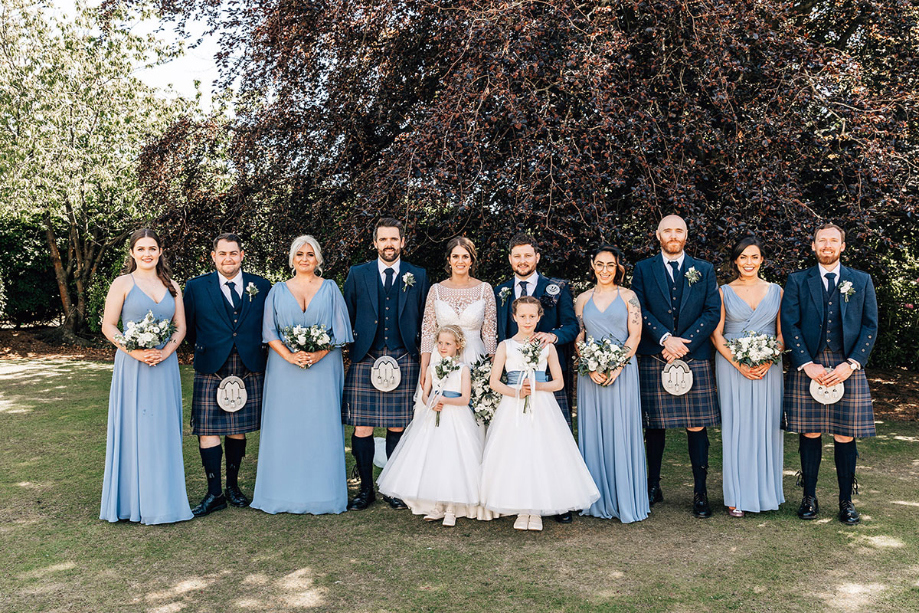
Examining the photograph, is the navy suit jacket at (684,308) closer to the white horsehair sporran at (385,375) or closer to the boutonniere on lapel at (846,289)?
the boutonniere on lapel at (846,289)

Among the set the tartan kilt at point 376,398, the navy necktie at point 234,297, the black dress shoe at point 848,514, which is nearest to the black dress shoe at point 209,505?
the tartan kilt at point 376,398

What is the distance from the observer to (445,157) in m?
5.75

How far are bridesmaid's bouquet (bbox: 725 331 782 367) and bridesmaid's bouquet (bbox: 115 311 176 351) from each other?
3.80m

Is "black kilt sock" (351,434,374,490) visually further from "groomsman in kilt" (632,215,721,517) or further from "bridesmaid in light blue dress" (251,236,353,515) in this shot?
"groomsman in kilt" (632,215,721,517)

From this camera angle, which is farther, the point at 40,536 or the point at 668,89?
the point at 668,89

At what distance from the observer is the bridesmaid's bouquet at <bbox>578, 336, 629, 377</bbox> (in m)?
4.64

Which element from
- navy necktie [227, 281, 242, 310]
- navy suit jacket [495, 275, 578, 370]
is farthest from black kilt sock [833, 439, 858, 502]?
navy necktie [227, 281, 242, 310]

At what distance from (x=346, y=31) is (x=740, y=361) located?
14.9 ft

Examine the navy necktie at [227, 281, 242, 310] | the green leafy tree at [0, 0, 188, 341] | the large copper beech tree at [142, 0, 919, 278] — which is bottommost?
the navy necktie at [227, 281, 242, 310]

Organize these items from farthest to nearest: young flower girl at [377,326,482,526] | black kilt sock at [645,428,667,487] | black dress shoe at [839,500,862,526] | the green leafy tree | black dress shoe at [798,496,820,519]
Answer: the green leafy tree → black kilt sock at [645,428,667,487] → black dress shoe at [798,496,820,519] → black dress shoe at [839,500,862,526] → young flower girl at [377,326,482,526]

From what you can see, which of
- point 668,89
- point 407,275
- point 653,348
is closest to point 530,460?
point 653,348

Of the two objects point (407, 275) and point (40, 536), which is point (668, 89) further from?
point (40, 536)

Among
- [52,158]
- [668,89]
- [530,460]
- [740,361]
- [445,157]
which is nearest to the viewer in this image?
[530,460]

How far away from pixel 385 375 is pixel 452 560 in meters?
1.45
